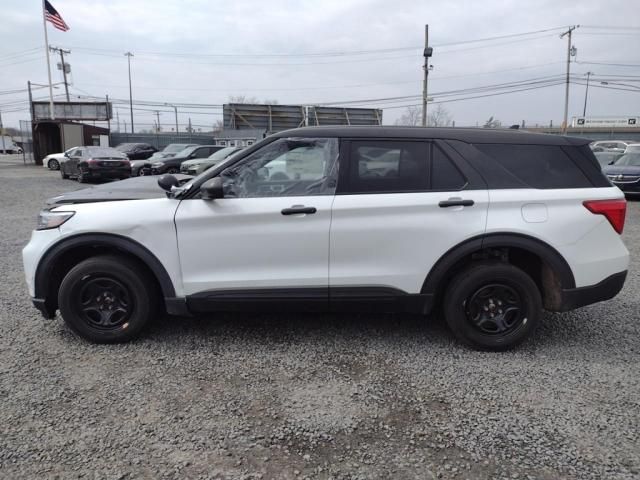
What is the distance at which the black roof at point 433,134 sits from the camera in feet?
12.1

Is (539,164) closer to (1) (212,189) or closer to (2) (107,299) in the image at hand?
(1) (212,189)

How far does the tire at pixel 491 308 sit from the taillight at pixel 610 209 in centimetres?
71

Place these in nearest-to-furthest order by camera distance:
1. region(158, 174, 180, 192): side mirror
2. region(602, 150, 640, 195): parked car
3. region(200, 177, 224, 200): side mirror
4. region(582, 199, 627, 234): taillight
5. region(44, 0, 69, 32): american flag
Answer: region(200, 177, 224, 200): side mirror, region(582, 199, 627, 234): taillight, region(158, 174, 180, 192): side mirror, region(602, 150, 640, 195): parked car, region(44, 0, 69, 32): american flag

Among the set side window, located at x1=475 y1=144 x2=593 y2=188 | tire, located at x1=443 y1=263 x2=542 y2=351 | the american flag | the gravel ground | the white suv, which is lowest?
the gravel ground

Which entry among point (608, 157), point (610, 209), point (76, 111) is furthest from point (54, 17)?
point (610, 209)

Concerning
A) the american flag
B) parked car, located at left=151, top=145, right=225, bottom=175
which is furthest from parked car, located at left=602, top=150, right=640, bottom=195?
the american flag

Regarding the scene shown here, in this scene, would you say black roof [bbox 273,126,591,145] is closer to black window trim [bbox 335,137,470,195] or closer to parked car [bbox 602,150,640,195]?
black window trim [bbox 335,137,470,195]

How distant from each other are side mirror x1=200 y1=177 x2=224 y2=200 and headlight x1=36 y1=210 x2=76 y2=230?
3.58 feet

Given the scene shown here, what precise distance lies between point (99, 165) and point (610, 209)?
1855cm

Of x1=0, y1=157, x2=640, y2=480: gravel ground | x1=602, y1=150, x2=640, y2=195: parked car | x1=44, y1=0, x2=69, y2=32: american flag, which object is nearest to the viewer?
x1=0, y1=157, x2=640, y2=480: gravel ground

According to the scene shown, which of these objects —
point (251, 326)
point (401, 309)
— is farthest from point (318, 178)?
point (251, 326)

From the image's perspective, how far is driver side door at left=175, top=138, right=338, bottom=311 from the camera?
139 inches

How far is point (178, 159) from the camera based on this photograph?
20.2 m

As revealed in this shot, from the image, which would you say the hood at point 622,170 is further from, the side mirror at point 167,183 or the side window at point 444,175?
the side mirror at point 167,183
